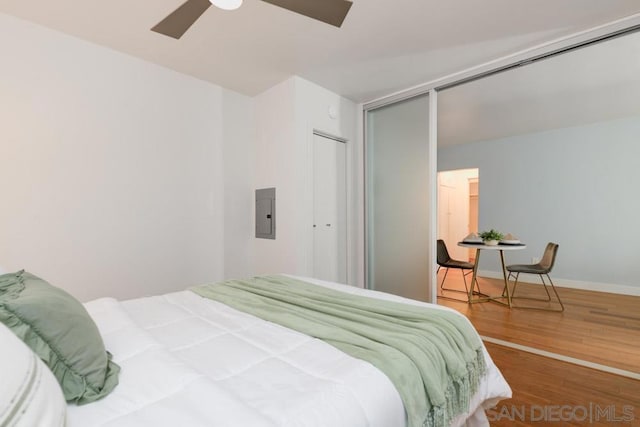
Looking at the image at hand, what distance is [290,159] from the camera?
3031mm

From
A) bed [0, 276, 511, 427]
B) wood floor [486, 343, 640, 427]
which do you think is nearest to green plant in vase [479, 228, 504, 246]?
wood floor [486, 343, 640, 427]

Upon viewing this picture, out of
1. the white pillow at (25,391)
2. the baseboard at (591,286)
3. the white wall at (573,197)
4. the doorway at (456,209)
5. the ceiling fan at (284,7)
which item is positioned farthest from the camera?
the doorway at (456,209)

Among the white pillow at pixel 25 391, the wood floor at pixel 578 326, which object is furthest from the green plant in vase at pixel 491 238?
the white pillow at pixel 25 391

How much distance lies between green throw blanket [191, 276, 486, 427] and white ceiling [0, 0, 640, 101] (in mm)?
1843

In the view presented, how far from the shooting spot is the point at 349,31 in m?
2.26

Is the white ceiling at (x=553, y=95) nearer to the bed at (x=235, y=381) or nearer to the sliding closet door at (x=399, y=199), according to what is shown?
the sliding closet door at (x=399, y=199)

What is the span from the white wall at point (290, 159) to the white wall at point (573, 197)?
350cm

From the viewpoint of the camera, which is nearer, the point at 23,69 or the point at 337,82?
the point at 23,69

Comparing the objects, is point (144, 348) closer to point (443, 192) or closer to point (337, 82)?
point (337, 82)

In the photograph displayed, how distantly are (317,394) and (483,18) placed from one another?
8.33 feet

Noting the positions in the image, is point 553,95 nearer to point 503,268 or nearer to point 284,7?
point 503,268

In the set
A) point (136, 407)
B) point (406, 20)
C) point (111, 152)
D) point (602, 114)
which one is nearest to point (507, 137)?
point (602, 114)

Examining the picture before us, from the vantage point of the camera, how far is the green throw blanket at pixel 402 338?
0.99 meters

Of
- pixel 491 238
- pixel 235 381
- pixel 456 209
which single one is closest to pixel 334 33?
pixel 235 381
